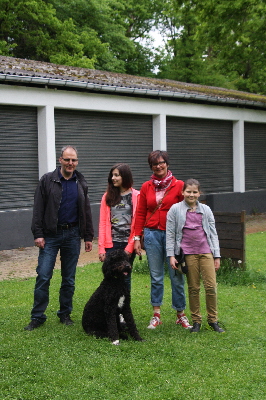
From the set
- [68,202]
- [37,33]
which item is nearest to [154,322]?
[68,202]

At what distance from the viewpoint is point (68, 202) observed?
5.99 m

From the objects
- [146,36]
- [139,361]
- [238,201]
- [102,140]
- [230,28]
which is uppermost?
[146,36]

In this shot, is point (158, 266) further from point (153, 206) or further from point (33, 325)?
point (33, 325)

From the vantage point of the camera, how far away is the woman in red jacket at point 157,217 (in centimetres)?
580

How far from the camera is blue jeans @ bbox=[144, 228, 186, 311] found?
5.91 metres

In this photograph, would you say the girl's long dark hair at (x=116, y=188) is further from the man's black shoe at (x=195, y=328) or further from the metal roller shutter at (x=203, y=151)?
the metal roller shutter at (x=203, y=151)

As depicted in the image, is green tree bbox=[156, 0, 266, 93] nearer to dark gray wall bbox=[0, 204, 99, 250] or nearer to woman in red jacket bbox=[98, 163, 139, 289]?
dark gray wall bbox=[0, 204, 99, 250]

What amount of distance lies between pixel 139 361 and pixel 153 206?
5.83 ft

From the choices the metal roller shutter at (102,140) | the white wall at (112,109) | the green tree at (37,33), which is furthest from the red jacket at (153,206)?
the green tree at (37,33)

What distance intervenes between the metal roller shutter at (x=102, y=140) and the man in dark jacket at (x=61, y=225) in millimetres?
7686

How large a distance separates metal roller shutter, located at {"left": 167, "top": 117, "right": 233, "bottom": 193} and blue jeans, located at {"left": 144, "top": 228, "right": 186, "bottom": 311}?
1090cm

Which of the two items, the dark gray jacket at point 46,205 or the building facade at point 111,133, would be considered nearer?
the dark gray jacket at point 46,205

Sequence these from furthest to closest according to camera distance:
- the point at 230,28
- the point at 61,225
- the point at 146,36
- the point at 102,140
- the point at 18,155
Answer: the point at 146,36
the point at 230,28
the point at 102,140
the point at 18,155
the point at 61,225

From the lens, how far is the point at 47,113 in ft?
42.7
